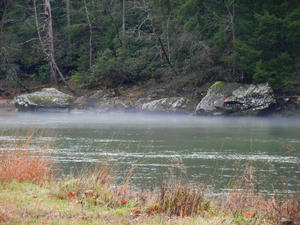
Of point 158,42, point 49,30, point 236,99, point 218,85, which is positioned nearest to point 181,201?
point 236,99

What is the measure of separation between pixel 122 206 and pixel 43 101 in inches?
1338

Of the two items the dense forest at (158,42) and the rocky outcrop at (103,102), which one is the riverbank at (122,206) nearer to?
the dense forest at (158,42)

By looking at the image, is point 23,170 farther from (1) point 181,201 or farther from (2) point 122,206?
(1) point 181,201

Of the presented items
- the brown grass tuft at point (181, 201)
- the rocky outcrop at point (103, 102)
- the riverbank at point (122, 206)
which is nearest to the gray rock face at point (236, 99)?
the rocky outcrop at point (103, 102)

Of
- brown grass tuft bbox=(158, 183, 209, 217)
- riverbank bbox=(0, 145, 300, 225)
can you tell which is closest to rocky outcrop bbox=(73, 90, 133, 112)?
riverbank bbox=(0, 145, 300, 225)

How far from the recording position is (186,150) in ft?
59.0

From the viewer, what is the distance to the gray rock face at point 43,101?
1590 inches

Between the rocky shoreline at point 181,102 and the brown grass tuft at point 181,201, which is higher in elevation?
the rocky shoreline at point 181,102

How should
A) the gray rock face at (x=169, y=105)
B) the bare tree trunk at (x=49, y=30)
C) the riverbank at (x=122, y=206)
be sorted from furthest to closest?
the bare tree trunk at (x=49, y=30), the gray rock face at (x=169, y=105), the riverbank at (x=122, y=206)

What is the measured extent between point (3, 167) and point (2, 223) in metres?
4.04

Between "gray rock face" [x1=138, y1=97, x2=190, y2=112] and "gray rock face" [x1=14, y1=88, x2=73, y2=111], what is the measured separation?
293 inches

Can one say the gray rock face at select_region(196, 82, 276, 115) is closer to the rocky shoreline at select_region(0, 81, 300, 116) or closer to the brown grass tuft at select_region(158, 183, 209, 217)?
the rocky shoreline at select_region(0, 81, 300, 116)

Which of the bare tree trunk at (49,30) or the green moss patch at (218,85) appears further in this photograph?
the bare tree trunk at (49,30)

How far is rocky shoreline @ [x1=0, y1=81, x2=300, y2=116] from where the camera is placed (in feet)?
110
